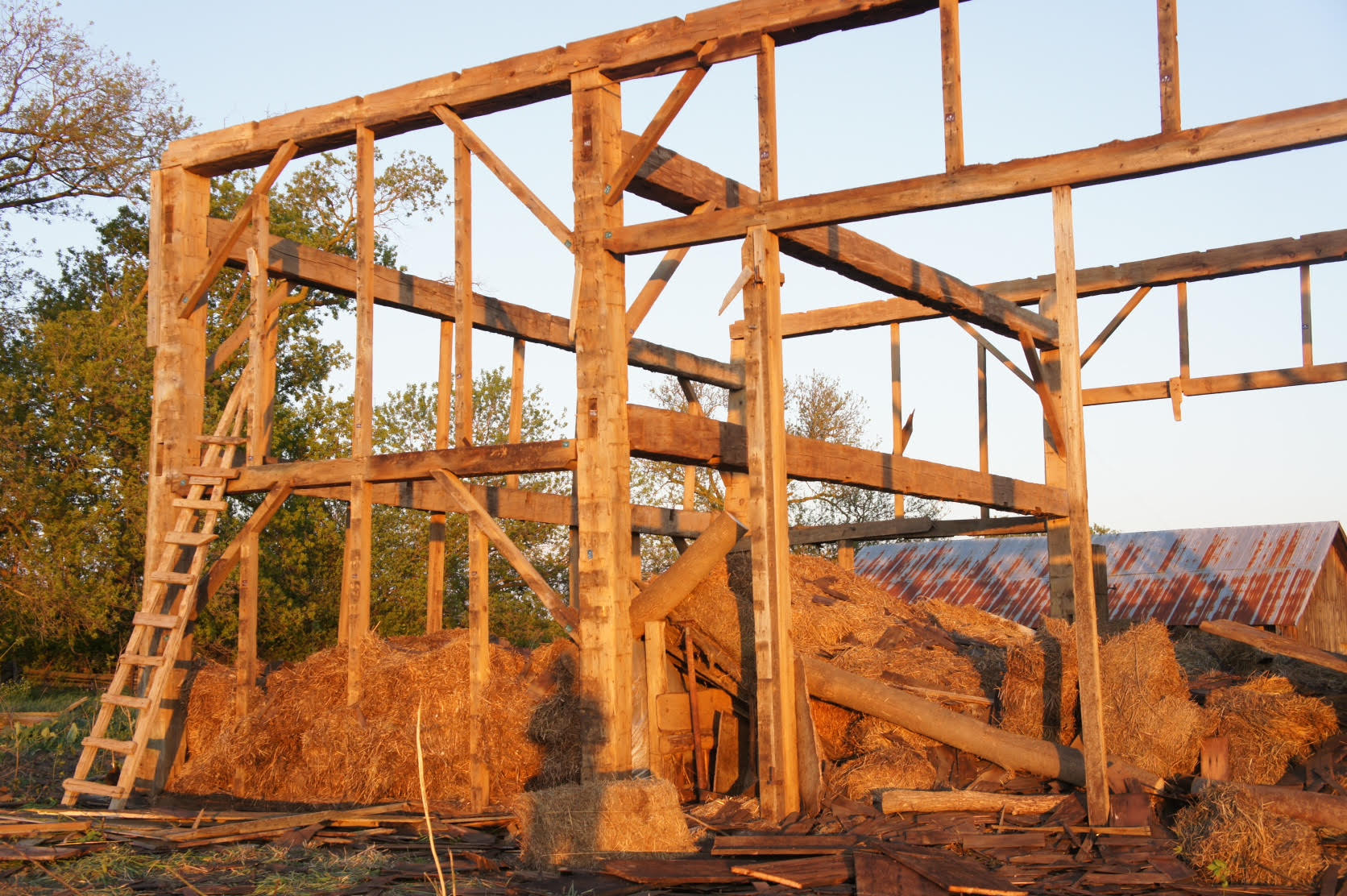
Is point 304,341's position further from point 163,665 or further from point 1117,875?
point 1117,875

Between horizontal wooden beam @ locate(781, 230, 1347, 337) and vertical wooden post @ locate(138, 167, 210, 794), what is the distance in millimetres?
7455

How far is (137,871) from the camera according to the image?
28.7ft

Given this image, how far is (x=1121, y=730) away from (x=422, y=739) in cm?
615

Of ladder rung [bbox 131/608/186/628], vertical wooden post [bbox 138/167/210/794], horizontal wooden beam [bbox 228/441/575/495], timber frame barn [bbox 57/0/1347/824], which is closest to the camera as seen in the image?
timber frame barn [bbox 57/0/1347/824]

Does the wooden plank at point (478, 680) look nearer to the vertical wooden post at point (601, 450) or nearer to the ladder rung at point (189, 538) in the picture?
the vertical wooden post at point (601, 450)

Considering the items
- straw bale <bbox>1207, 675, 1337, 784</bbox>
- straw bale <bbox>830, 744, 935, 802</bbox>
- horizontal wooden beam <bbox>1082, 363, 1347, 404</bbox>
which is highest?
horizontal wooden beam <bbox>1082, 363, 1347, 404</bbox>

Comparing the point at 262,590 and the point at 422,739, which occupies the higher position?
the point at 262,590

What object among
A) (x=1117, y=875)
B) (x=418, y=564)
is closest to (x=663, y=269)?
(x=1117, y=875)

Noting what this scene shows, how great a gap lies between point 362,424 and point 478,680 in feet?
9.08

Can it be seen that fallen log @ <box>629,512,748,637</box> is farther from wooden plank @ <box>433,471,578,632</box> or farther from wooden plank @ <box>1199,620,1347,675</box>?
wooden plank @ <box>1199,620,1347,675</box>

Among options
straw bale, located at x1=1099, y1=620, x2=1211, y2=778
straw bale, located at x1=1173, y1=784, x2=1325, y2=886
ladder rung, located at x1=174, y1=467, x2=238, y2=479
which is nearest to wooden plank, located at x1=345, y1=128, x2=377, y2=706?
ladder rung, located at x1=174, y1=467, x2=238, y2=479

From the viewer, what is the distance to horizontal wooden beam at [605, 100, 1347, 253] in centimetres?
890

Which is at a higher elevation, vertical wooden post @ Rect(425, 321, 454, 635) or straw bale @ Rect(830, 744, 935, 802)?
vertical wooden post @ Rect(425, 321, 454, 635)

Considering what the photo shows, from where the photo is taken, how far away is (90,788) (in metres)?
11.8
